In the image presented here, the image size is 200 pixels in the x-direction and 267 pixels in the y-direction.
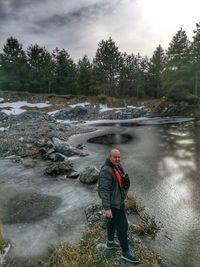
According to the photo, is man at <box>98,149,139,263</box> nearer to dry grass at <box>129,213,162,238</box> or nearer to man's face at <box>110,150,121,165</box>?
man's face at <box>110,150,121,165</box>

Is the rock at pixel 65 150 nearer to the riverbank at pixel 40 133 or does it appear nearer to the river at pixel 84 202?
the riverbank at pixel 40 133

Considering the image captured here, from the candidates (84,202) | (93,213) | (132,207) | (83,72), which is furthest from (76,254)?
(83,72)


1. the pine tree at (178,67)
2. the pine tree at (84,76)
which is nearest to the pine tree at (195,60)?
the pine tree at (178,67)

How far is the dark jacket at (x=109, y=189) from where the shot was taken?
5.41 m

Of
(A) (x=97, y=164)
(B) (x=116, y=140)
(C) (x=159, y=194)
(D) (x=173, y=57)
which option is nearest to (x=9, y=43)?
(D) (x=173, y=57)

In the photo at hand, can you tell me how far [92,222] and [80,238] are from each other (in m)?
0.97

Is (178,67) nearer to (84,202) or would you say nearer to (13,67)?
(13,67)

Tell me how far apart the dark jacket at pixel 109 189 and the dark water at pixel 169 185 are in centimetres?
237

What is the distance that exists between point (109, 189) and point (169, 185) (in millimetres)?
7201

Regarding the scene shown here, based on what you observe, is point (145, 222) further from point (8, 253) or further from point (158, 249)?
point (8, 253)

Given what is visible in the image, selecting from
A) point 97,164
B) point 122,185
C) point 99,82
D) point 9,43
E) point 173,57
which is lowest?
point 97,164

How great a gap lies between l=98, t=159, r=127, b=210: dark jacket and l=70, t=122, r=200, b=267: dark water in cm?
237

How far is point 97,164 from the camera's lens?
15.8 m

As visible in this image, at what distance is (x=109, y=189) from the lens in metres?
5.44
